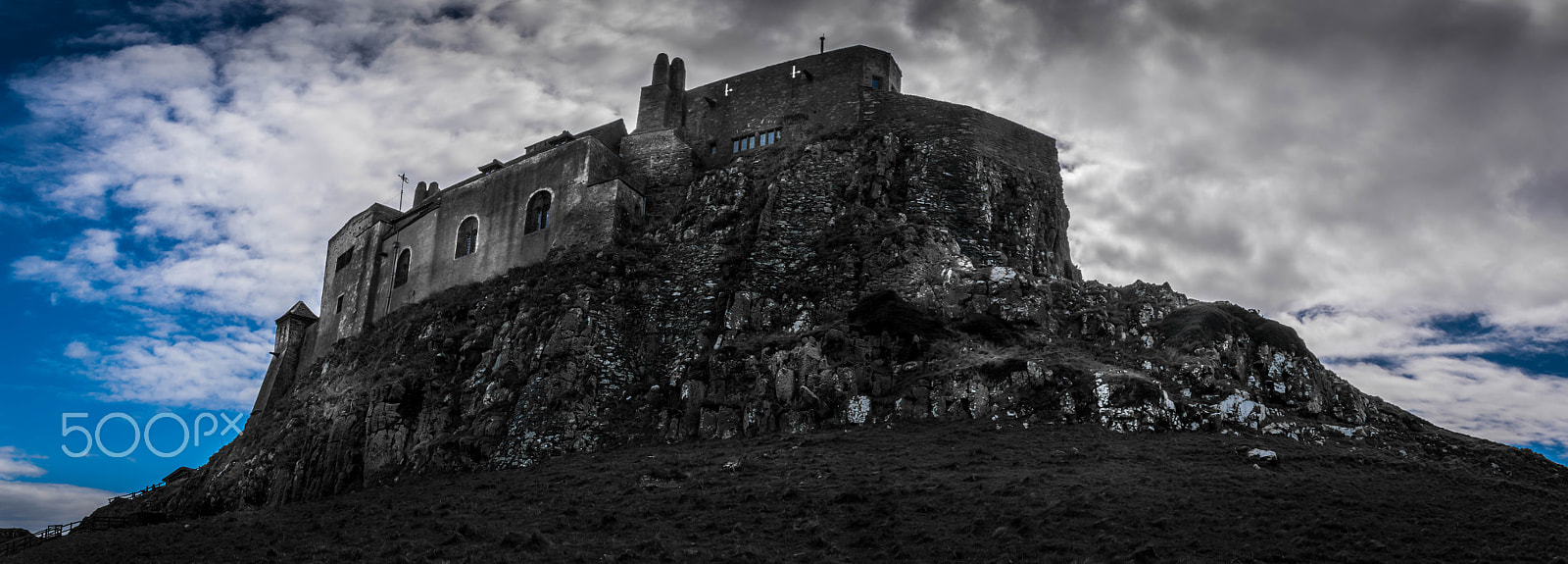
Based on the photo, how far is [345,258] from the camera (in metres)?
68.4

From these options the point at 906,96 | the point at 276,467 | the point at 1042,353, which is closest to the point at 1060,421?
the point at 1042,353

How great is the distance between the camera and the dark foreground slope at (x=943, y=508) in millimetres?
28359

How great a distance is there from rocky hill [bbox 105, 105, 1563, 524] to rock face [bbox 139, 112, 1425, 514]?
0.10 meters

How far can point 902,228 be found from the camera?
47312 mm

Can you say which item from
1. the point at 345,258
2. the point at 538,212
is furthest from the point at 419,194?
the point at 538,212

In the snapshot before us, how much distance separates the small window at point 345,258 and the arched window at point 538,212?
60.3ft

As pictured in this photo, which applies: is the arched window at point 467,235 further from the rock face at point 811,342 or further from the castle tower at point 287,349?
the castle tower at point 287,349

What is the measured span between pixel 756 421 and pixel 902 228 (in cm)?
1169

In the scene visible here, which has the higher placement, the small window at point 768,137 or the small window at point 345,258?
the small window at point 768,137

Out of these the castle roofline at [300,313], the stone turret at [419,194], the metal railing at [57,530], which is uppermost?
the stone turret at [419,194]

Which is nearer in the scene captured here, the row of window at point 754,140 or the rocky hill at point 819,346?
the rocky hill at point 819,346

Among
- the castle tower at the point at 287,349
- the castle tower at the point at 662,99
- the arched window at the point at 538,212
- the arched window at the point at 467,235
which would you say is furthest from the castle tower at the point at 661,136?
the castle tower at the point at 287,349

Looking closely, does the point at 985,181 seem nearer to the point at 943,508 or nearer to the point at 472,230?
the point at 943,508

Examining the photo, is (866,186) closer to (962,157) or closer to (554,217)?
(962,157)
